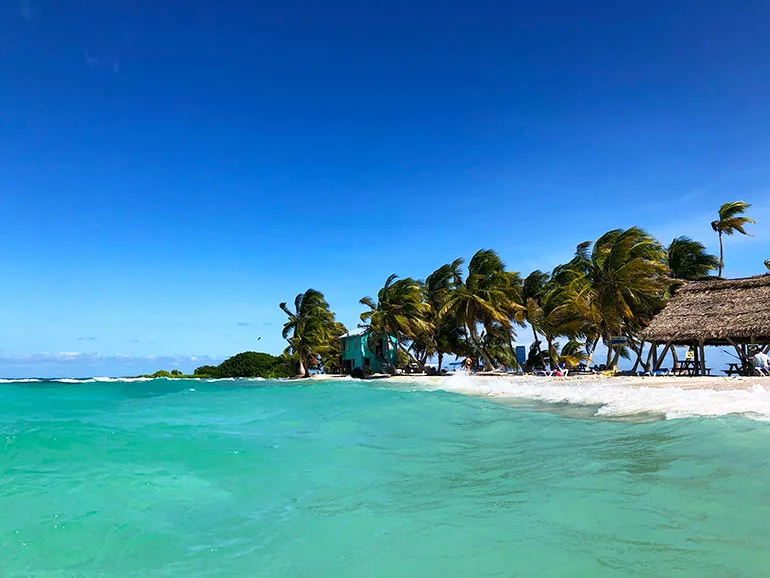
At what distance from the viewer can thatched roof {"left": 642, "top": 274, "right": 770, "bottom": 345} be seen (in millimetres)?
17812

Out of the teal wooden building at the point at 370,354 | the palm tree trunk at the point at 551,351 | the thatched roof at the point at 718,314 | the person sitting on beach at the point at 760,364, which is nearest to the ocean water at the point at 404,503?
the person sitting on beach at the point at 760,364

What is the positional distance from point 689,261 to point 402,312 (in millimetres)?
17953

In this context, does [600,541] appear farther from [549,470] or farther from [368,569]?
[549,470]

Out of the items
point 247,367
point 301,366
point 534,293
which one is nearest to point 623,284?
point 534,293

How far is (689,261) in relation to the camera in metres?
29.1

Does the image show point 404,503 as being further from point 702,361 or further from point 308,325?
point 308,325

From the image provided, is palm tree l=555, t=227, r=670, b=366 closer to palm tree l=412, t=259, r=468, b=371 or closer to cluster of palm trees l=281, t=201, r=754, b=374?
cluster of palm trees l=281, t=201, r=754, b=374

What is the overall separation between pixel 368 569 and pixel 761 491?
3.05 m

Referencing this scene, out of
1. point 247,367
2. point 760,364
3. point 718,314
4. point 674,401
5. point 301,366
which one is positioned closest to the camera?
point 674,401

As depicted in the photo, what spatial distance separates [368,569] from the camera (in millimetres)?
3012

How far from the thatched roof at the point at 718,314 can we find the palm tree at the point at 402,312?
17459mm

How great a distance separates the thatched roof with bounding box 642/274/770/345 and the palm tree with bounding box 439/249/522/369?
410 inches

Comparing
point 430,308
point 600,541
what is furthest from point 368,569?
point 430,308

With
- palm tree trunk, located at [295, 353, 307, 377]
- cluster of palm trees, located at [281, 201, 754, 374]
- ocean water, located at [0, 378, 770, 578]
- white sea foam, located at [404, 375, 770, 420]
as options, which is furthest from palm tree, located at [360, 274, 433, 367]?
ocean water, located at [0, 378, 770, 578]
